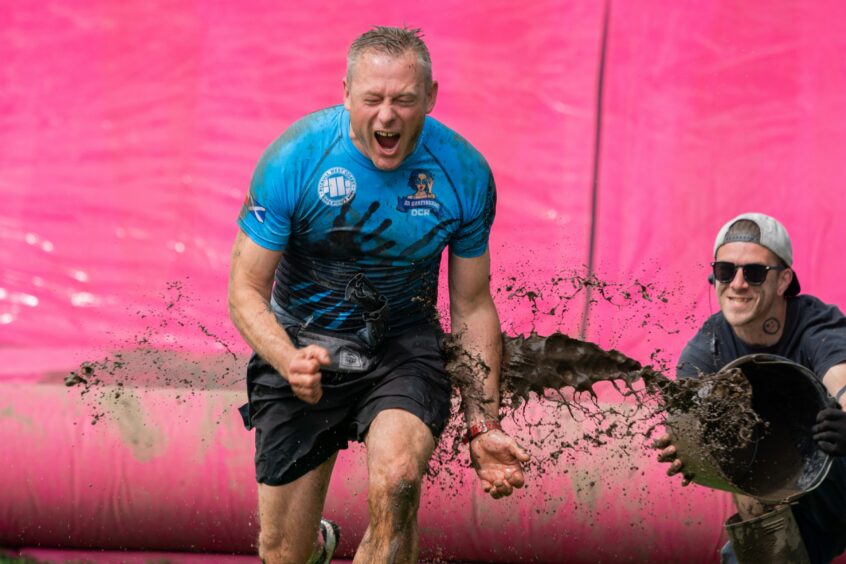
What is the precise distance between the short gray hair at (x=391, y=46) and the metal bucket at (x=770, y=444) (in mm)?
1401

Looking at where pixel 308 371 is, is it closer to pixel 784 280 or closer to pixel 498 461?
pixel 498 461

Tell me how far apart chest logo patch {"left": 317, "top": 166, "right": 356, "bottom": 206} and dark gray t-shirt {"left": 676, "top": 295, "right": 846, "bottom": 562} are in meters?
1.34

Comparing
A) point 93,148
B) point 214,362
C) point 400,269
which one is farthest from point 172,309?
point 400,269

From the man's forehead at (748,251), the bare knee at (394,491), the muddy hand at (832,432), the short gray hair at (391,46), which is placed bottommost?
the bare knee at (394,491)

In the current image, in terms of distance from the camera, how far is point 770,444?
183 inches

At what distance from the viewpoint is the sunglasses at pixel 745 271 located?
4398 millimetres

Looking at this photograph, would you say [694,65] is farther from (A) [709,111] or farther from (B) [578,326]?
(B) [578,326]

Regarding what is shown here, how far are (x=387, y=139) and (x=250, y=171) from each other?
2.75 m

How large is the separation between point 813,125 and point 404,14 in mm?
2097

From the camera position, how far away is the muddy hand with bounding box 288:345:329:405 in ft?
11.0

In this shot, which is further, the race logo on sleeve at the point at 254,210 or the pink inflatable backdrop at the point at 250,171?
the pink inflatable backdrop at the point at 250,171

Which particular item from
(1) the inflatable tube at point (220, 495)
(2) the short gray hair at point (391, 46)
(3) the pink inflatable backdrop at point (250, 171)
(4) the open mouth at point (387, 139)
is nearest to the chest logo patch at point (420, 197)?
(4) the open mouth at point (387, 139)

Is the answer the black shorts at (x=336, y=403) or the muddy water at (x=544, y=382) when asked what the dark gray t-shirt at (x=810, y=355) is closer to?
the muddy water at (x=544, y=382)

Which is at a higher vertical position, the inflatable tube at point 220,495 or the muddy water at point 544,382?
the muddy water at point 544,382
